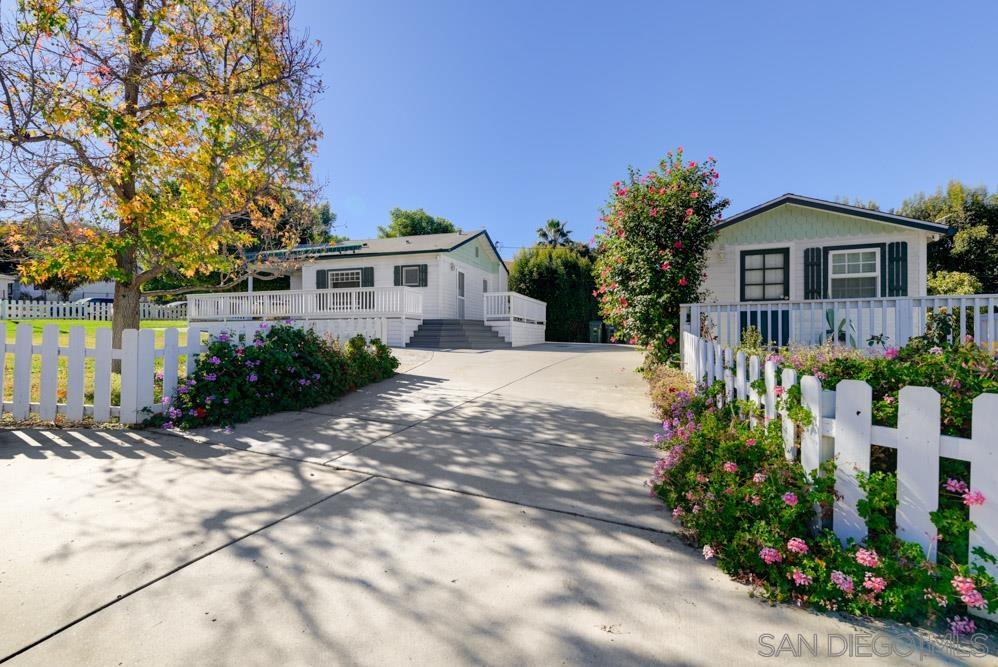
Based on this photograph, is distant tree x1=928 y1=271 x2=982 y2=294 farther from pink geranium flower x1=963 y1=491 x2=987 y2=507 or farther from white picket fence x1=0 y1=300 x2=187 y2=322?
white picket fence x1=0 y1=300 x2=187 y2=322

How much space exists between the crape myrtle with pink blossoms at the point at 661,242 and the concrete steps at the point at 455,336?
23.0 feet

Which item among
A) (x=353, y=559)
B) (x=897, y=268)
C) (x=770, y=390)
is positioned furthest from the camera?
(x=897, y=268)

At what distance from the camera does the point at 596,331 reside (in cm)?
2255

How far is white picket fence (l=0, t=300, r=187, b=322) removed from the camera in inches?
847

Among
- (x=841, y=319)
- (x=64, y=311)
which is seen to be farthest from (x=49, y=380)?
(x=64, y=311)

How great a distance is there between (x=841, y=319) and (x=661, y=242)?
3728 millimetres

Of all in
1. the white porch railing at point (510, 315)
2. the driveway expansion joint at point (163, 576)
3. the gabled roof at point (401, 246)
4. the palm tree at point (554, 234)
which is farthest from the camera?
the palm tree at point (554, 234)

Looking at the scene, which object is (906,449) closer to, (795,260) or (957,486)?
(957,486)

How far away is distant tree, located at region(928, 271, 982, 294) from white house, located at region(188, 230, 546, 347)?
16.2m

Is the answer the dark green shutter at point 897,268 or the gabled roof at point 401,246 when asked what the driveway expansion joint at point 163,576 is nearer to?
the dark green shutter at point 897,268

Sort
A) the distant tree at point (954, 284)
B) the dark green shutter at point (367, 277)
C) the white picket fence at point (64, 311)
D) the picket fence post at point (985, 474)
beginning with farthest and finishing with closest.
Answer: the white picket fence at point (64, 311)
the dark green shutter at point (367, 277)
the distant tree at point (954, 284)
the picket fence post at point (985, 474)

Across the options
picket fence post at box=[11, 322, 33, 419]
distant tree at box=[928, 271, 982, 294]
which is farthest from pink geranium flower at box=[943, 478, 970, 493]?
distant tree at box=[928, 271, 982, 294]

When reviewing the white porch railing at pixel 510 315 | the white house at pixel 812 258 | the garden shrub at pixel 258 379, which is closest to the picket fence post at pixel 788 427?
the garden shrub at pixel 258 379

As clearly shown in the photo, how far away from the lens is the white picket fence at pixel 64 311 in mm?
21516
